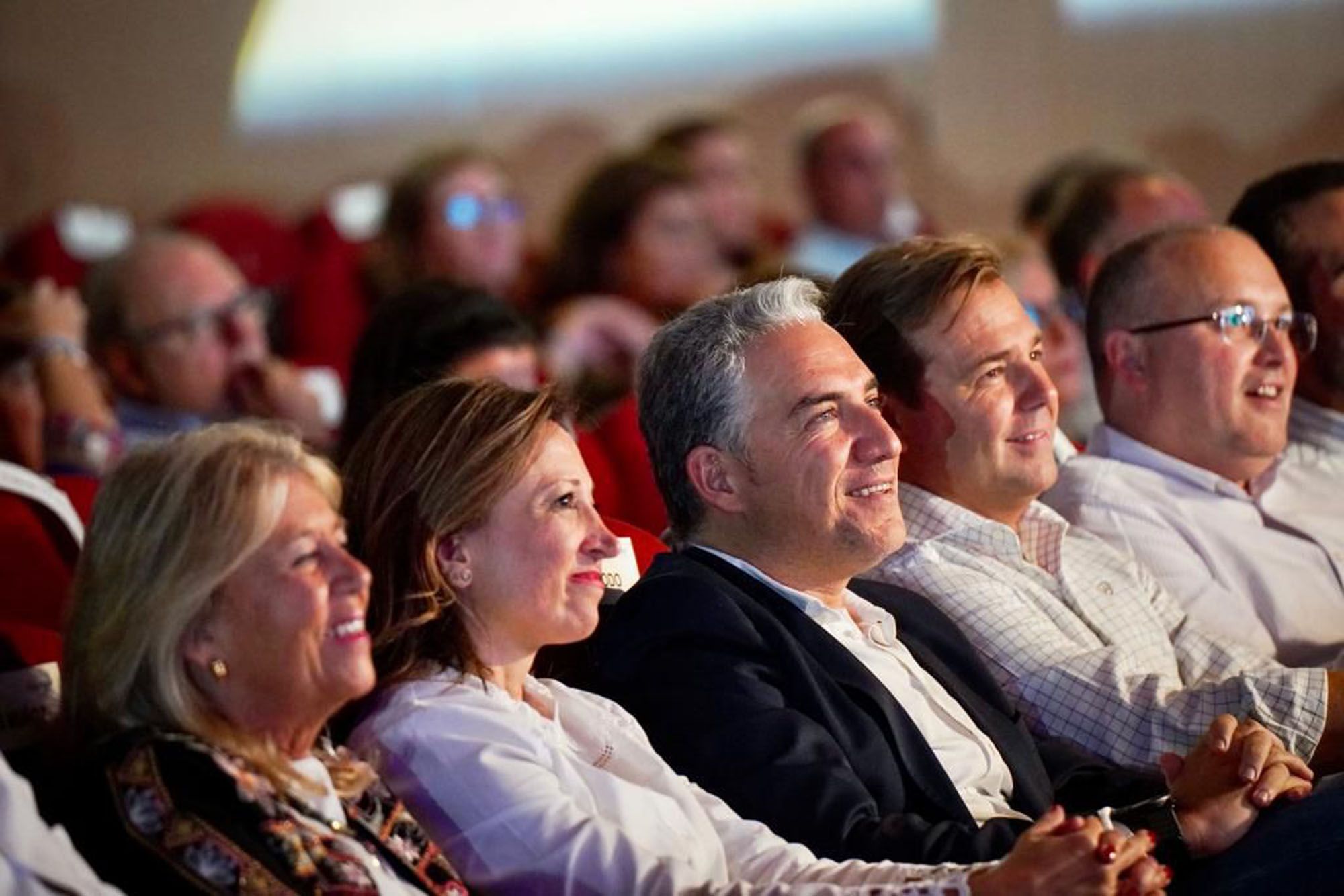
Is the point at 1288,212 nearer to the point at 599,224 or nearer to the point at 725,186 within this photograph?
the point at 599,224

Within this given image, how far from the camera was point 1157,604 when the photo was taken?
3066 mm

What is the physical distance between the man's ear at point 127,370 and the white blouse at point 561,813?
2.23 m

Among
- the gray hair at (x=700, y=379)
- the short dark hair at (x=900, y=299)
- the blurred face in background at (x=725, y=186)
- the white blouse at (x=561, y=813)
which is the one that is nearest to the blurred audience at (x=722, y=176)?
the blurred face in background at (x=725, y=186)

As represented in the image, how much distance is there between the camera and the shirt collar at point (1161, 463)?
130 inches

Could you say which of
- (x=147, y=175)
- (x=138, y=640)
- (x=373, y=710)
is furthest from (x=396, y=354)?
(x=147, y=175)

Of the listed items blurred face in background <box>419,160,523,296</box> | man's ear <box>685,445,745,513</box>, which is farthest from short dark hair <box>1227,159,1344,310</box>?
blurred face in background <box>419,160,523,296</box>

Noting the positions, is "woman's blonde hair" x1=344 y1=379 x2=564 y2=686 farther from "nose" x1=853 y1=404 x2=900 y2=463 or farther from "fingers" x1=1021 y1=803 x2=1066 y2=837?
"fingers" x1=1021 y1=803 x2=1066 y2=837

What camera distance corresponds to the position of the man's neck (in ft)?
8.58

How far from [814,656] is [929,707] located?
0.19 meters

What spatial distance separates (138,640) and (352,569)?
9.0 inches

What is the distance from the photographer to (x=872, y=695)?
2.49m

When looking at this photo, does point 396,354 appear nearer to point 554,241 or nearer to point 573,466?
point 573,466

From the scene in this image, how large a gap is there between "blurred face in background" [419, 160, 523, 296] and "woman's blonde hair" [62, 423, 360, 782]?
330 centimetres

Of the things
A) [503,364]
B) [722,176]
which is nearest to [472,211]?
[722,176]
